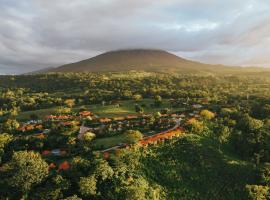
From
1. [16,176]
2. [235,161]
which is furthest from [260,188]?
[16,176]

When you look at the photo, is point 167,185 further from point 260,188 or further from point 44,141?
point 44,141

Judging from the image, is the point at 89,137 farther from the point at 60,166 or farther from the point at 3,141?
the point at 3,141

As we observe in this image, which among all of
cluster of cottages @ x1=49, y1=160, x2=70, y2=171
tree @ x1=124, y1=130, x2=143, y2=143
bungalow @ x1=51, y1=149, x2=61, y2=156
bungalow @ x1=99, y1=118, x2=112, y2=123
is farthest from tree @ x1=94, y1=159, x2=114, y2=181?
bungalow @ x1=99, y1=118, x2=112, y2=123

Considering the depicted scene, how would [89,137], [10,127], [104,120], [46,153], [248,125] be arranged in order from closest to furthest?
[46,153]
[89,137]
[248,125]
[10,127]
[104,120]

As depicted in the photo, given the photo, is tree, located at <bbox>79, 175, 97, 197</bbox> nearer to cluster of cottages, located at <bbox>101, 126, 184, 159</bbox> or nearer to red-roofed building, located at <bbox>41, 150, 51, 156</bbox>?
cluster of cottages, located at <bbox>101, 126, 184, 159</bbox>

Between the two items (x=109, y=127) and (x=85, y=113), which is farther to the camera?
(x=85, y=113)

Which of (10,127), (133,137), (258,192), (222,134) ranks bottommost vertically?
(258,192)

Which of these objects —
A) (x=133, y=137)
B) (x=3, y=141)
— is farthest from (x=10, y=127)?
(x=133, y=137)

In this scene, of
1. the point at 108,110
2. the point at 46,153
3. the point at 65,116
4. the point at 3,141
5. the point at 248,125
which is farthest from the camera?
the point at 108,110
